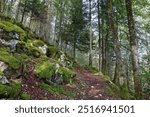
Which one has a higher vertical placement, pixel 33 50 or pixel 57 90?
pixel 33 50

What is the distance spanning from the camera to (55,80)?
12297 millimetres

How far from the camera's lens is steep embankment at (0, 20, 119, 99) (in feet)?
31.5

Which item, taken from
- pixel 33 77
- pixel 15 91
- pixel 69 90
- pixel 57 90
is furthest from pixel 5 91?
pixel 69 90

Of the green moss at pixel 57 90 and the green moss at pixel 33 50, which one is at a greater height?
the green moss at pixel 33 50

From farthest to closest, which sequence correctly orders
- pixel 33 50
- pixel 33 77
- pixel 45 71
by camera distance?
pixel 33 50
pixel 45 71
pixel 33 77

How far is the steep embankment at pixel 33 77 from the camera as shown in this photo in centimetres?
961

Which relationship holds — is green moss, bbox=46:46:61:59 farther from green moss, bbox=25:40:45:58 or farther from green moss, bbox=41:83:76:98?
green moss, bbox=41:83:76:98

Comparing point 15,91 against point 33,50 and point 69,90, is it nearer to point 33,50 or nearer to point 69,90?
point 69,90

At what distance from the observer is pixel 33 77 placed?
11.4m

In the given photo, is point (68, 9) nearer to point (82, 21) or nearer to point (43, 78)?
point (82, 21)

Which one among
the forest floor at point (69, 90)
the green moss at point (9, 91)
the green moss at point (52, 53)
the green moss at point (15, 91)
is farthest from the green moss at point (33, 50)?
the green moss at point (9, 91)

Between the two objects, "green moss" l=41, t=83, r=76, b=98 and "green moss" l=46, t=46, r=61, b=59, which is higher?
"green moss" l=46, t=46, r=61, b=59

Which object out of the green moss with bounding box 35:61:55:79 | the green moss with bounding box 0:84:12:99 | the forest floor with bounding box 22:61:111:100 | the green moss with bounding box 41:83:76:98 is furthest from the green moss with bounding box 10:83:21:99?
the green moss with bounding box 35:61:55:79

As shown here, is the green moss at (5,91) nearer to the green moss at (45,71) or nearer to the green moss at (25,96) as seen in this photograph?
the green moss at (25,96)
